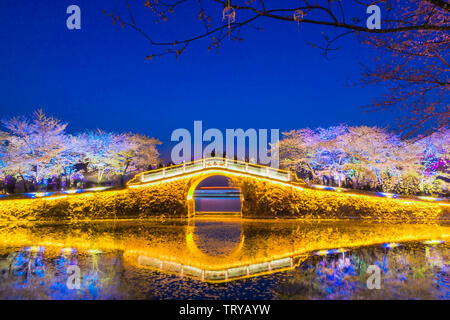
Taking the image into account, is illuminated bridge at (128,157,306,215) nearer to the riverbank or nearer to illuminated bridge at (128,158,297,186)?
illuminated bridge at (128,158,297,186)

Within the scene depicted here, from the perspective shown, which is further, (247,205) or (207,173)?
(207,173)

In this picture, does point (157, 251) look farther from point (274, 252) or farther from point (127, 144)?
point (127, 144)

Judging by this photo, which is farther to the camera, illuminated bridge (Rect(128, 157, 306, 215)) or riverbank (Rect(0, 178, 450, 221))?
illuminated bridge (Rect(128, 157, 306, 215))

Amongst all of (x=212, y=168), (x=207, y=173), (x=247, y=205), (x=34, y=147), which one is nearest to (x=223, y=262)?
(x=247, y=205)

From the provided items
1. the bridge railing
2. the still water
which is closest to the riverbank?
the bridge railing

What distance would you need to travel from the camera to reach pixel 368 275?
23.9 ft

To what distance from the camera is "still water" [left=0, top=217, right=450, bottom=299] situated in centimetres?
628

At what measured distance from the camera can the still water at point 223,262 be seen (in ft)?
20.6

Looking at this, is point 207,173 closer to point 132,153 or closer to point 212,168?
point 212,168

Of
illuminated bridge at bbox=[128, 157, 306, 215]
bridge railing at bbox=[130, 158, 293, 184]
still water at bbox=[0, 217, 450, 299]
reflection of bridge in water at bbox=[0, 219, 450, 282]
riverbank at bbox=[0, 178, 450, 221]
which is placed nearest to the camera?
still water at bbox=[0, 217, 450, 299]

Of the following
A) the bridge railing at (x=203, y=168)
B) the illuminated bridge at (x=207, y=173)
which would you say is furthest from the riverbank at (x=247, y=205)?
the bridge railing at (x=203, y=168)

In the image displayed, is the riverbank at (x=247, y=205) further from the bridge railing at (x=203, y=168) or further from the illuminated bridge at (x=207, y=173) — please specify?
the bridge railing at (x=203, y=168)

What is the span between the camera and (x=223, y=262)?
29.0ft

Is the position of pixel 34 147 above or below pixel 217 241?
above
